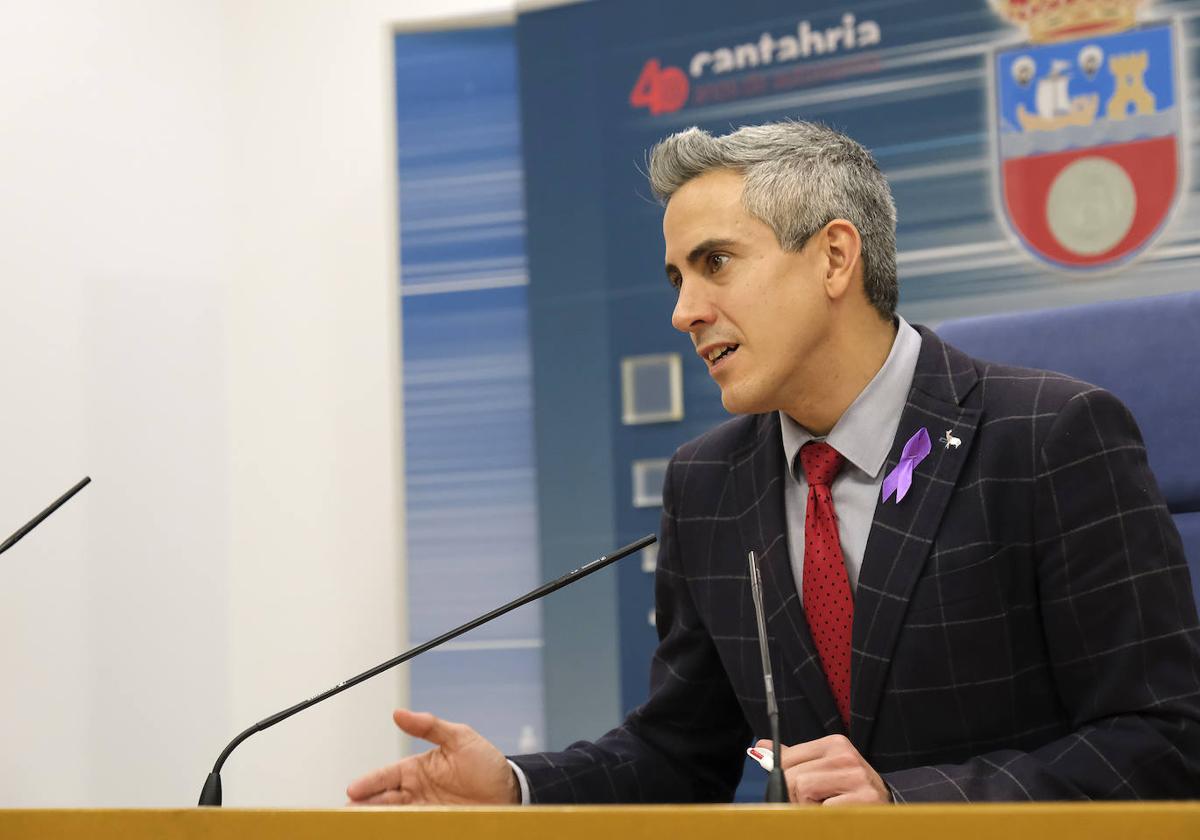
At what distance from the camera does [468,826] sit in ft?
2.74

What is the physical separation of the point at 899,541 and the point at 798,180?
51 cm

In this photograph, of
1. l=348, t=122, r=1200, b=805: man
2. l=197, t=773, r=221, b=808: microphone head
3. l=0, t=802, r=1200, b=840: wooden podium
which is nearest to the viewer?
l=0, t=802, r=1200, b=840: wooden podium

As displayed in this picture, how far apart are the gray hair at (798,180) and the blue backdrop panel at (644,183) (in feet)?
2.76

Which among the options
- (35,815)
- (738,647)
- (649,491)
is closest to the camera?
(35,815)

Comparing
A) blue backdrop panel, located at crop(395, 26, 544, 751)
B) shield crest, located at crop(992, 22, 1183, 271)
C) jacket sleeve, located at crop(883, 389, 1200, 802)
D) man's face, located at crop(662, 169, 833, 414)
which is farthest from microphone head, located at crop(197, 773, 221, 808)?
shield crest, located at crop(992, 22, 1183, 271)

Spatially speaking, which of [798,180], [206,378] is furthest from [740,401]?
[206,378]

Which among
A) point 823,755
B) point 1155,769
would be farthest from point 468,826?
point 1155,769

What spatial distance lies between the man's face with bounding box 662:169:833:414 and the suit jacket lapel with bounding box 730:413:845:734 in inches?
2.8

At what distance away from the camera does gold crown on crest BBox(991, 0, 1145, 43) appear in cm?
246

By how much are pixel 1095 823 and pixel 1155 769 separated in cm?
67

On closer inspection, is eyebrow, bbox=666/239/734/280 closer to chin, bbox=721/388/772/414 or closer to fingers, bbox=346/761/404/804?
chin, bbox=721/388/772/414

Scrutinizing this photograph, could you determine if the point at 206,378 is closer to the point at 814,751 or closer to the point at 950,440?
the point at 950,440

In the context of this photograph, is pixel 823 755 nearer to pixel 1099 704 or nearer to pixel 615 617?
pixel 1099 704

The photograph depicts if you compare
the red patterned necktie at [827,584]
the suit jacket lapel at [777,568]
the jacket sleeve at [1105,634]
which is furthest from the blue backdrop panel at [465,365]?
the jacket sleeve at [1105,634]
